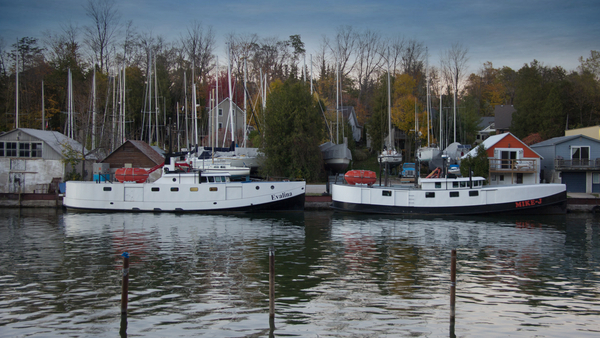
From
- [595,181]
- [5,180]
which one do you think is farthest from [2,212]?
[595,181]

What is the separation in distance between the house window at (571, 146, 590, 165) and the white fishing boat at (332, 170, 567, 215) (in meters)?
14.7

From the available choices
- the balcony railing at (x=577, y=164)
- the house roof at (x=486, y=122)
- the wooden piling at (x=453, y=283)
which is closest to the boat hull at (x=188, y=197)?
the wooden piling at (x=453, y=283)

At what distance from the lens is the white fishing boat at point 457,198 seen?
114ft

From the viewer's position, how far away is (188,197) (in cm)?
3731

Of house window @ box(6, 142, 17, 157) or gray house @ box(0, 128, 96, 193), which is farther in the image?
house window @ box(6, 142, 17, 157)

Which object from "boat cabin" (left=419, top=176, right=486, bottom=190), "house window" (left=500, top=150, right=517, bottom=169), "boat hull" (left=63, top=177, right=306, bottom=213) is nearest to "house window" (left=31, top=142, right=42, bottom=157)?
"boat hull" (left=63, top=177, right=306, bottom=213)

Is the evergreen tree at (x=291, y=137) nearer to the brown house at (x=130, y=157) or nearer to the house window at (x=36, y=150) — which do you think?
the brown house at (x=130, y=157)

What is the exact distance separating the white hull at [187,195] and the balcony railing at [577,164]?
92.0ft

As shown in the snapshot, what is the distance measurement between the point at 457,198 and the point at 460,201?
1.03 ft

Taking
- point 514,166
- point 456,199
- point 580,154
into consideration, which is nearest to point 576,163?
point 580,154

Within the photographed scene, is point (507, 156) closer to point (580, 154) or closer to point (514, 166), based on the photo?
point (514, 166)

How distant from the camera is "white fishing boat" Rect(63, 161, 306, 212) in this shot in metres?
37.0

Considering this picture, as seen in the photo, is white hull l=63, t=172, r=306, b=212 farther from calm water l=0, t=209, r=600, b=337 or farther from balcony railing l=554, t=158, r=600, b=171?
balcony railing l=554, t=158, r=600, b=171

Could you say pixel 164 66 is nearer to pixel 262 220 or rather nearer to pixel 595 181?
pixel 262 220
